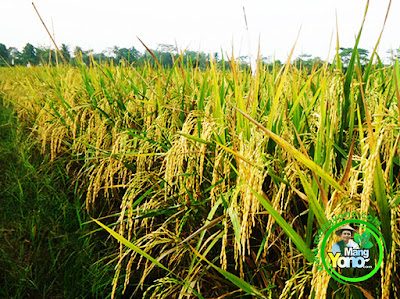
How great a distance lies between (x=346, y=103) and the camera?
1.28 meters

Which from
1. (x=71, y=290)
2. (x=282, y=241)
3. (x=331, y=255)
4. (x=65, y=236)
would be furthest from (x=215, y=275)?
(x=65, y=236)

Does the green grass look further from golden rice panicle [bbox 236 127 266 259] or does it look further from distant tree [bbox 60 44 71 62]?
distant tree [bbox 60 44 71 62]

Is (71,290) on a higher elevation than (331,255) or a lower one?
lower

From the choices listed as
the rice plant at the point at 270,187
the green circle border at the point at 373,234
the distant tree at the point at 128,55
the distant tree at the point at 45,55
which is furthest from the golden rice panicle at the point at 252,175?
the distant tree at the point at 45,55

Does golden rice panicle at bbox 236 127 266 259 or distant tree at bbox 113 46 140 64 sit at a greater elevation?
distant tree at bbox 113 46 140 64

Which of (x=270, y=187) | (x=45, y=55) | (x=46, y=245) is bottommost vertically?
(x=46, y=245)

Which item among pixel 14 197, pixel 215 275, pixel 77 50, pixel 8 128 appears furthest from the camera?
pixel 8 128

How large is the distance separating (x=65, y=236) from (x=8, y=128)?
3.15 m

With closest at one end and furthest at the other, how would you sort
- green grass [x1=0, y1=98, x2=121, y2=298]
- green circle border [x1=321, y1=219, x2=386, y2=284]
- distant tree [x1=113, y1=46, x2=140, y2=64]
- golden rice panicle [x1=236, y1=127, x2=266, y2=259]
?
green circle border [x1=321, y1=219, x2=386, y2=284]
golden rice panicle [x1=236, y1=127, x2=266, y2=259]
green grass [x1=0, y1=98, x2=121, y2=298]
distant tree [x1=113, y1=46, x2=140, y2=64]

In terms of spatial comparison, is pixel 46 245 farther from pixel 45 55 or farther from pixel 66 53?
pixel 45 55

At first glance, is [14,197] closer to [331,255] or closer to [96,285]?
[96,285]

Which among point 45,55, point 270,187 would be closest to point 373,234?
point 270,187

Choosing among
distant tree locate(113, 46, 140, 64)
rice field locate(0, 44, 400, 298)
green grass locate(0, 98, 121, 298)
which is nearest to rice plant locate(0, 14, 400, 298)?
rice field locate(0, 44, 400, 298)

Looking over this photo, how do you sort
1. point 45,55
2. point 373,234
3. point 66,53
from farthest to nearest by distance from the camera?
point 45,55 → point 66,53 → point 373,234
